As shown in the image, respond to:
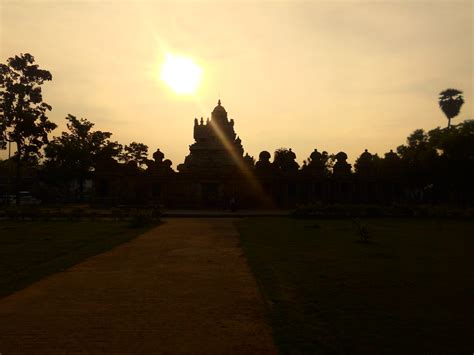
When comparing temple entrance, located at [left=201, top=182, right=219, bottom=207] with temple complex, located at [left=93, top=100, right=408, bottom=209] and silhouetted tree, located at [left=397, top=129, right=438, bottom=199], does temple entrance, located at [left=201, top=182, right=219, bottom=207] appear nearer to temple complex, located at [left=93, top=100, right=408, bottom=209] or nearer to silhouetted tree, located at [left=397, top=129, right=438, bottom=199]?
temple complex, located at [left=93, top=100, right=408, bottom=209]

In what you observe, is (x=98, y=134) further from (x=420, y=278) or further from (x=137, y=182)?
(x=420, y=278)

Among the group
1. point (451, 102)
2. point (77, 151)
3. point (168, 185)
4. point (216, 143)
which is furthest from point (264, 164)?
point (451, 102)

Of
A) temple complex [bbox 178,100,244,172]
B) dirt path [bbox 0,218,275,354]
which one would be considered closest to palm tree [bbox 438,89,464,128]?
temple complex [bbox 178,100,244,172]

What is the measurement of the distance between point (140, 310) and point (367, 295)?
3.67 metres

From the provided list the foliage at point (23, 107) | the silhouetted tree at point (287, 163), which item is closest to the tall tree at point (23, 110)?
the foliage at point (23, 107)

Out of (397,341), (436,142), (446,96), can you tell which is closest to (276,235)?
(397,341)

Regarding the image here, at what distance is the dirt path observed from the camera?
5113mm

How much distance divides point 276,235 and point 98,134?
36364mm

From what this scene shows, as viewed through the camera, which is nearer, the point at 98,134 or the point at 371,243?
the point at 371,243

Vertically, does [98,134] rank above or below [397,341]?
above

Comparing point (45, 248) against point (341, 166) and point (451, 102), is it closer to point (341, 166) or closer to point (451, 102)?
point (341, 166)

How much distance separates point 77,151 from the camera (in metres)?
45.2

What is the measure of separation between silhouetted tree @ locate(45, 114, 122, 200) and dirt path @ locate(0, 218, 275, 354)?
35420 mm

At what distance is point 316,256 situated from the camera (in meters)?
11.3
